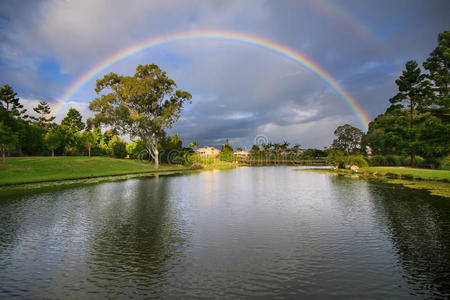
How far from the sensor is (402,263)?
745 cm

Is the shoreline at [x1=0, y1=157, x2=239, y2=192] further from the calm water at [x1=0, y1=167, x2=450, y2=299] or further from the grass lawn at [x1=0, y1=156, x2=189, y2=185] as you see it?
the calm water at [x1=0, y1=167, x2=450, y2=299]

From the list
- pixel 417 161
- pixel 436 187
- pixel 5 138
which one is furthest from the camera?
pixel 417 161

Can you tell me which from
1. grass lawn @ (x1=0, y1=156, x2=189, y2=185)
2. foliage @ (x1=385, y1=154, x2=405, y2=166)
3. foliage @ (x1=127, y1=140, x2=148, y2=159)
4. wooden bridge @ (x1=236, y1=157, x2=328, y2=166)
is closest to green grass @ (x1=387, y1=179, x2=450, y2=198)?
foliage @ (x1=385, y1=154, x2=405, y2=166)

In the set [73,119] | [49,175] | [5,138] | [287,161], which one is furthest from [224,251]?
[287,161]

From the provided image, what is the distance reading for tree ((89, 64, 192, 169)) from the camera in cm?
5122

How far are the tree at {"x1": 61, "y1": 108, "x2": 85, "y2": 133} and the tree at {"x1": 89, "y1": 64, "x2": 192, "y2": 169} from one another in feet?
115

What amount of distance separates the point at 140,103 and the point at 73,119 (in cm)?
4114

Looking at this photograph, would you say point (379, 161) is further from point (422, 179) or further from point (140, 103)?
point (140, 103)

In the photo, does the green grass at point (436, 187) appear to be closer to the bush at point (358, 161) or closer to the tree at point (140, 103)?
the bush at point (358, 161)

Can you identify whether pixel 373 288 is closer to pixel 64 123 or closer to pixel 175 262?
pixel 175 262

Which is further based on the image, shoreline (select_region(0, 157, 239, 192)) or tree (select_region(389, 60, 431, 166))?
tree (select_region(389, 60, 431, 166))

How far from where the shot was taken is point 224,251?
335 inches

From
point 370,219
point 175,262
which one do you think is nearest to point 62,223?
point 175,262

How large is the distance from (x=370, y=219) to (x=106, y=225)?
12049 mm
